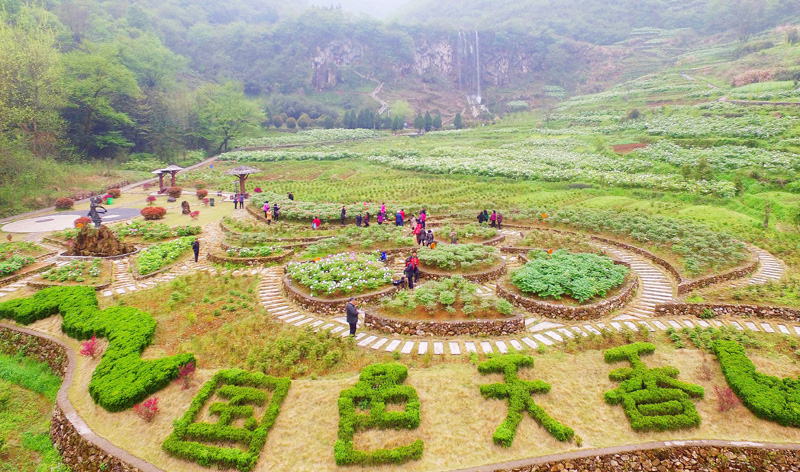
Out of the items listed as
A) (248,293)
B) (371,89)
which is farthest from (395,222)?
(371,89)

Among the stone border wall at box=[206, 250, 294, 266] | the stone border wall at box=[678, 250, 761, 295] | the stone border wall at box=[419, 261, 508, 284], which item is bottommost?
the stone border wall at box=[678, 250, 761, 295]

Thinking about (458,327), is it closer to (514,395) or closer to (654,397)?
(514,395)

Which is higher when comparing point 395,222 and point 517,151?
point 517,151

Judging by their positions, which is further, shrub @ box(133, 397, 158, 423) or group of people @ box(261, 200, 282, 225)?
Result: group of people @ box(261, 200, 282, 225)

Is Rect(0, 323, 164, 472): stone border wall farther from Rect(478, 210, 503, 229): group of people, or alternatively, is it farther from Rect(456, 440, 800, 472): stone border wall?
Rect(478, 210, 503, 229): group of people

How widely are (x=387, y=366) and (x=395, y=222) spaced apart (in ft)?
44.7

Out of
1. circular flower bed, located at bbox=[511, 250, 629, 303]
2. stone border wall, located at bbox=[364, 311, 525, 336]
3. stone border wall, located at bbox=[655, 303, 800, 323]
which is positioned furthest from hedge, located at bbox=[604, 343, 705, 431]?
stone border wall, located at bbox=[655, 303, 800, 323]

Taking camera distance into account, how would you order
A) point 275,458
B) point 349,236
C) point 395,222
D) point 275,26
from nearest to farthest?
point 275,458, point 349,236, point 395,222, point 275,26

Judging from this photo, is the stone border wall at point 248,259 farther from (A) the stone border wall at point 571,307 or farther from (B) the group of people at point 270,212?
(A) the stone border wall at point 571,307

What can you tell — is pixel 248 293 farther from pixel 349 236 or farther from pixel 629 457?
pixel 629 457

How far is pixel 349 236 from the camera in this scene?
18.9m

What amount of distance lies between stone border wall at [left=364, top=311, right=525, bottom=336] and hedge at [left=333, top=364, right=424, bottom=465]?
201 centimetres

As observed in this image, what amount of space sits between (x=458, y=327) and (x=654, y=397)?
4729 millimetres

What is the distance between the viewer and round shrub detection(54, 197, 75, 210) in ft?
88.9
